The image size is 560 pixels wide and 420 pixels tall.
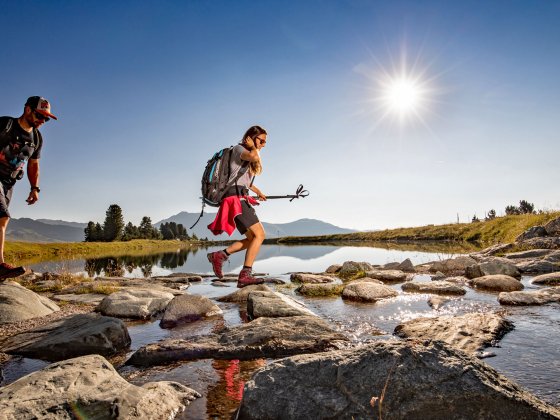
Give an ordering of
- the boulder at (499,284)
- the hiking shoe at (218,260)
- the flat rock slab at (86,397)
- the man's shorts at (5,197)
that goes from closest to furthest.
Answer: the flat rock slab at (86,397) → the man's shorts at (5,197) → the hiking shoe at (218,260) → the boulder at (499,284)

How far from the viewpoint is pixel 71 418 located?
8.96 feet

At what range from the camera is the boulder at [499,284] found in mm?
10008

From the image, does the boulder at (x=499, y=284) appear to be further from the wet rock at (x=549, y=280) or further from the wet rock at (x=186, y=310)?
the wet rock at (x=186, y=310)

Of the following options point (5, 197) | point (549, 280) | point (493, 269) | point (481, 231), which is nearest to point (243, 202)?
point (5, 197)

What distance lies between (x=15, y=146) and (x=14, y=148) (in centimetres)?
4

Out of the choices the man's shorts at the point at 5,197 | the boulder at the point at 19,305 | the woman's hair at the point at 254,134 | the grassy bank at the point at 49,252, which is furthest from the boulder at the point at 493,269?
the grassy bank at the point at 49,252

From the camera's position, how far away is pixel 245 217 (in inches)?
316

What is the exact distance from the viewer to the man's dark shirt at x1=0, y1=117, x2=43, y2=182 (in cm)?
664

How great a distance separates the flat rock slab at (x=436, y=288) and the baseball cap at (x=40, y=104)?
10.5 metres

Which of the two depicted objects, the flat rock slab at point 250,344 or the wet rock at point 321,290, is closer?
the flat rock slab at point 250,344

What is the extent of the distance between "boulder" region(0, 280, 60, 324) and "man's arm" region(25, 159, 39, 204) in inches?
79.9

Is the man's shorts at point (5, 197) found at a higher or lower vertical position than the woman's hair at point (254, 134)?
lower

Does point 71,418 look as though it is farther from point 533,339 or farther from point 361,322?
point 533,339

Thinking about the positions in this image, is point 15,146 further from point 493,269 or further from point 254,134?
point 493,269
